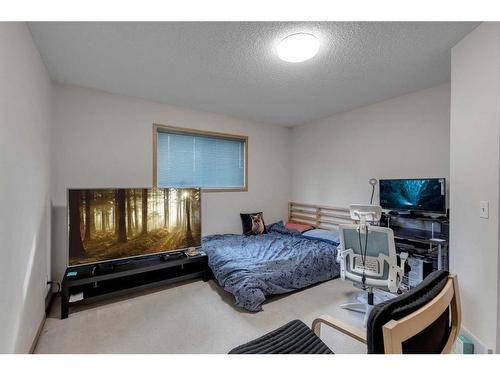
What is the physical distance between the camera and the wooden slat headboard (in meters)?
3.72

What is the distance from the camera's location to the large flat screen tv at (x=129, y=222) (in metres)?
2.32

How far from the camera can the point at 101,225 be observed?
95.3 inches

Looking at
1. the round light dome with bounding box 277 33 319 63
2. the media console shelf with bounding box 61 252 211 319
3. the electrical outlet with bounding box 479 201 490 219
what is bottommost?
the media console shelf with bounding box 61 252 211 319

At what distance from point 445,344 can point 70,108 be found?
3.82 metres

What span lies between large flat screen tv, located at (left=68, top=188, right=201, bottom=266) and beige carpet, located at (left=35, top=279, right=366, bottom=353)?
535mm

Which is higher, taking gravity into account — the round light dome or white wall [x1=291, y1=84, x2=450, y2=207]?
the round light dome

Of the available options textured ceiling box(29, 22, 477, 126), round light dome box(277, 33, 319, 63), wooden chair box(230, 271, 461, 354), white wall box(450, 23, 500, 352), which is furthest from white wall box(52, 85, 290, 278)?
white wall box(450, 23, 500, 352)

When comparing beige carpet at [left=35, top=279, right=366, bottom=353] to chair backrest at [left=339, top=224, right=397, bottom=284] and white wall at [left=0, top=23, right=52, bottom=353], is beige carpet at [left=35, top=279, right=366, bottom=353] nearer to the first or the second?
white wall at [left=0, top=23, right=52, bottom=353]

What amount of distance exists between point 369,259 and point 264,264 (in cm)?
111

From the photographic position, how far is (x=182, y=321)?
2.10 m

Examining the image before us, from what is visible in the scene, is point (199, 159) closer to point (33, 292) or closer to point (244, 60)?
point (244, 60)

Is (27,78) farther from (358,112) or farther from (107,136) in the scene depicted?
(358,112)

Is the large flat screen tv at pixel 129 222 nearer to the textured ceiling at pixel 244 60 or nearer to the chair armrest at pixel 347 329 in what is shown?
the textured ceiling at pixel 244 60
